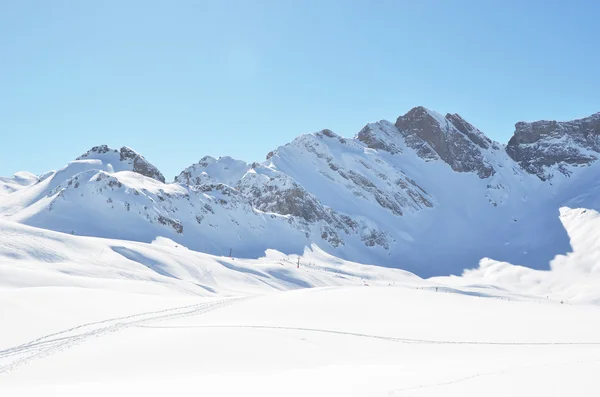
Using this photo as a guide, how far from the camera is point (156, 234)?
2704 inches

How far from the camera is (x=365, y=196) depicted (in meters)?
117

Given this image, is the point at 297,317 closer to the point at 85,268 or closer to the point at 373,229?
the point at 85,268

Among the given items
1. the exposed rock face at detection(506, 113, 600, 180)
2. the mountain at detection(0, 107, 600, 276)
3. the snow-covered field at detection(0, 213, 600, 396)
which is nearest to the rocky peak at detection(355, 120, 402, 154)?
the mountain at detection(0, 107, 600, 276)

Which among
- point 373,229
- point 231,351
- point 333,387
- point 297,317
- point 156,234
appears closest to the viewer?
point 333,387

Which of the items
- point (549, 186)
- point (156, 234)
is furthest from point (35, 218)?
point (549, 186)

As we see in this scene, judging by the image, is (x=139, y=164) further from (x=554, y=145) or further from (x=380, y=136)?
(x=554, y=145)

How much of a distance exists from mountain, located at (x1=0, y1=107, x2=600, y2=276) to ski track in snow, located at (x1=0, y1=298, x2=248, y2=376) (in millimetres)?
48233

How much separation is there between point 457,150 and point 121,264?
130081mm

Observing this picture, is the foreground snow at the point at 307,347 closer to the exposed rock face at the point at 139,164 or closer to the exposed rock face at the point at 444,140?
the exposed rock face at the point at 139,164

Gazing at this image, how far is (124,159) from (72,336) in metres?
87.6

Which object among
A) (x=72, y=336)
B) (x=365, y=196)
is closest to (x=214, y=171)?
(x=365, y=196)

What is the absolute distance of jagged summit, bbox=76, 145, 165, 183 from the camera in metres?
95.6

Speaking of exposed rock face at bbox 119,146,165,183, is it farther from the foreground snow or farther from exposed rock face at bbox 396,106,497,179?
exposed rock face at bbox 396,106,497,179

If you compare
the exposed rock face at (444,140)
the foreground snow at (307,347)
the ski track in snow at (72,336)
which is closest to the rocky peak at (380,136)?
the exposed rock face at (444,140)
